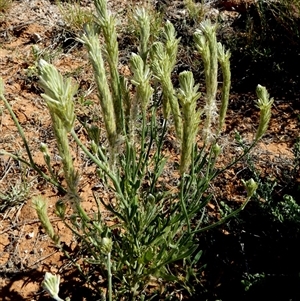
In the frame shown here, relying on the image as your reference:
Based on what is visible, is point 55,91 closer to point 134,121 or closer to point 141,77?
point 141,77

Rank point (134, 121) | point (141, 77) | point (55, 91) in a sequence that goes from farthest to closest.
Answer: point (134, 121), point (141, 77), point (55, 91)

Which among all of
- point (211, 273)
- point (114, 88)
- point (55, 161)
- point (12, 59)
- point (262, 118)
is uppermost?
point (114, 88)

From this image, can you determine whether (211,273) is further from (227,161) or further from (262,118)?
(262,118)

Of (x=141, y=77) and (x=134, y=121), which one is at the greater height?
(x=141, y=77)

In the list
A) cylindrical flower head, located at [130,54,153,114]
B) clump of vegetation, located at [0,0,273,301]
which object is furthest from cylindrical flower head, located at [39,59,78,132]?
cylindrical flower head, located at [130,54,153,114]

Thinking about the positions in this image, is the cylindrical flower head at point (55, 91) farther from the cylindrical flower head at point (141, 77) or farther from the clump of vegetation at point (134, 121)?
the cylindrical flower head at point (141, 77)

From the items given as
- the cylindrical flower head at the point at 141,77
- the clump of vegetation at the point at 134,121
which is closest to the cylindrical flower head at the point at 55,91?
the clump of vegetation at the point at 134,121

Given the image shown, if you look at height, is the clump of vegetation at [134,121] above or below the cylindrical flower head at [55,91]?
below

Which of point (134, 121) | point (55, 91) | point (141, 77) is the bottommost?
point (134, 121)

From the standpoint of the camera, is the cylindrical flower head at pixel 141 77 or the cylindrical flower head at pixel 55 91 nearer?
the cylindrical flower head at pixel 55 91

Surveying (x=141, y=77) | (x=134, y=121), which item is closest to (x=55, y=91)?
(x=141, y=77)

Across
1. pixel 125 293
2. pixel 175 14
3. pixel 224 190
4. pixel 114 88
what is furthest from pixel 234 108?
pixel 114 88

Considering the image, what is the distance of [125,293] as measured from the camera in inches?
77.7

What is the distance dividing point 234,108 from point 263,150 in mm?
463
